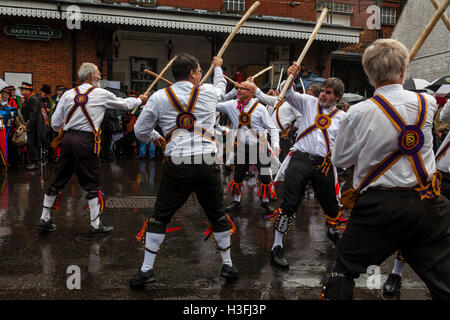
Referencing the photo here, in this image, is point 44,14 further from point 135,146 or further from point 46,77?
point 135,146

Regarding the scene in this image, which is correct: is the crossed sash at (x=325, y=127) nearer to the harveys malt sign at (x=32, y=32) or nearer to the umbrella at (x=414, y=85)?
the umbrella at (x=414, y=85)

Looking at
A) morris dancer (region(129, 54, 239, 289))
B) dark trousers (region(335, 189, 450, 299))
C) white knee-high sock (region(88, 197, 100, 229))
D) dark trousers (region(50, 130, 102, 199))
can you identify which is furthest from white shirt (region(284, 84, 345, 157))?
white knee-high sock (region(88, 197, 100, 229))

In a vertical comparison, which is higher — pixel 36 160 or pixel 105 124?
pixel 105 124

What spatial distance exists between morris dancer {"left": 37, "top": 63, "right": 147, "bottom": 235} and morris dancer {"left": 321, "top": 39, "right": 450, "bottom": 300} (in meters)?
3.37

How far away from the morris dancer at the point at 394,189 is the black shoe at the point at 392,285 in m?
1.37

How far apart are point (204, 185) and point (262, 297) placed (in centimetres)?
112

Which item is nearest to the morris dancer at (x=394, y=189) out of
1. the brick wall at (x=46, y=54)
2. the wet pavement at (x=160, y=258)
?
the wet pavement at (x=160, y=258)

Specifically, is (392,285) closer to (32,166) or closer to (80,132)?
(80,132)

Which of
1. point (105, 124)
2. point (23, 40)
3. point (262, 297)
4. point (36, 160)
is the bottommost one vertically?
point (262, 297)

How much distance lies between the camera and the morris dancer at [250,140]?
684cm

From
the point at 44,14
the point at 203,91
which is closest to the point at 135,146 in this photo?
the point at 44,14

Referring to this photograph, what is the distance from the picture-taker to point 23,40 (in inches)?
540

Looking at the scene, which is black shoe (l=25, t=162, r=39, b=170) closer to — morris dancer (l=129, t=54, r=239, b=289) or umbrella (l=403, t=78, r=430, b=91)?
morris dancer (l=129, t=54, r=239, b=289)
